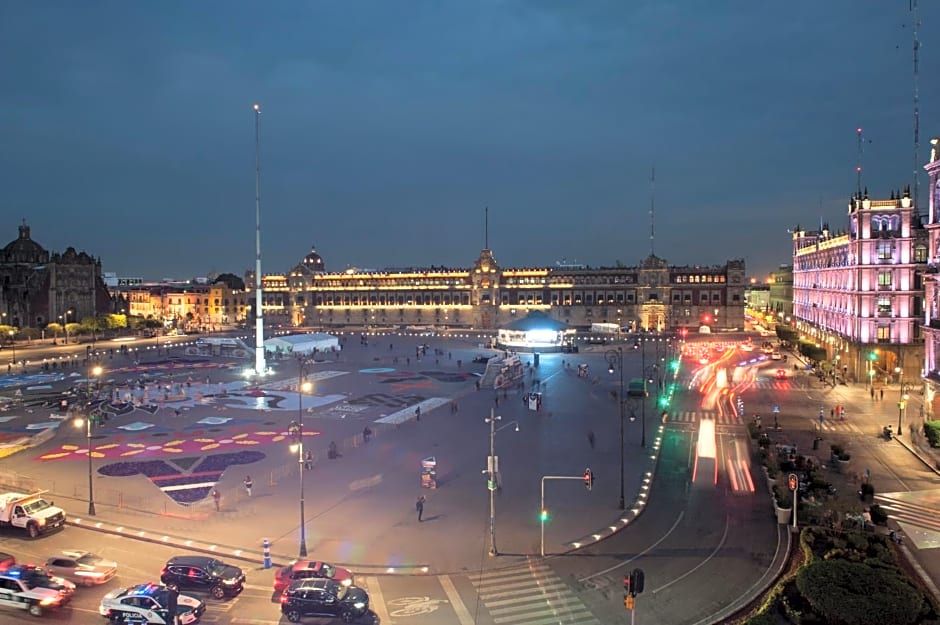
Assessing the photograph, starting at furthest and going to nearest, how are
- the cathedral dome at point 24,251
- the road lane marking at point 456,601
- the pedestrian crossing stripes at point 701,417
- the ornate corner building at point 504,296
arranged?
the ornate corner building at point 504,296, the cathedral dome at point 24,251, the pedestrian crossing stripes at point 701,417, the road lane marking at point 456,601

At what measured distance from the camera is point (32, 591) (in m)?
20.0

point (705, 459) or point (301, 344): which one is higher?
point (301, 344)

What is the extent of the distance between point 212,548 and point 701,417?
3711 cm

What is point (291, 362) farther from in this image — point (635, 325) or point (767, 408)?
point (635, 325)

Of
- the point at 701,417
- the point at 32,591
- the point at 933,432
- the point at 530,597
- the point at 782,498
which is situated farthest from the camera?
the point at 701,417

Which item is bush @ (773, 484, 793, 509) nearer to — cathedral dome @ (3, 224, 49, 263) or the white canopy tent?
the white canopy tent

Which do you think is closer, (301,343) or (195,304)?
(301,343)

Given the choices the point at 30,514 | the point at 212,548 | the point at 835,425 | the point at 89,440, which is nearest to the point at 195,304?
the point at 89,440

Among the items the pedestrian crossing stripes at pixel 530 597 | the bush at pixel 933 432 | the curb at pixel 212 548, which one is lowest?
the pedestrian crossing stripes at pixel 530 597

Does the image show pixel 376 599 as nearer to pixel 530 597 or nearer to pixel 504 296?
pixel 530 597

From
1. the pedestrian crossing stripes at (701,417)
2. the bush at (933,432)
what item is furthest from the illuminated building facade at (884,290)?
the bush at (933,432)

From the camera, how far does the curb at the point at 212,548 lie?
22.7 meters

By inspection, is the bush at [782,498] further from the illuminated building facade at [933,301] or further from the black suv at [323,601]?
the illuminated building facade at [933,301]

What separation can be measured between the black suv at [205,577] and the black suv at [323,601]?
2.22 meters
